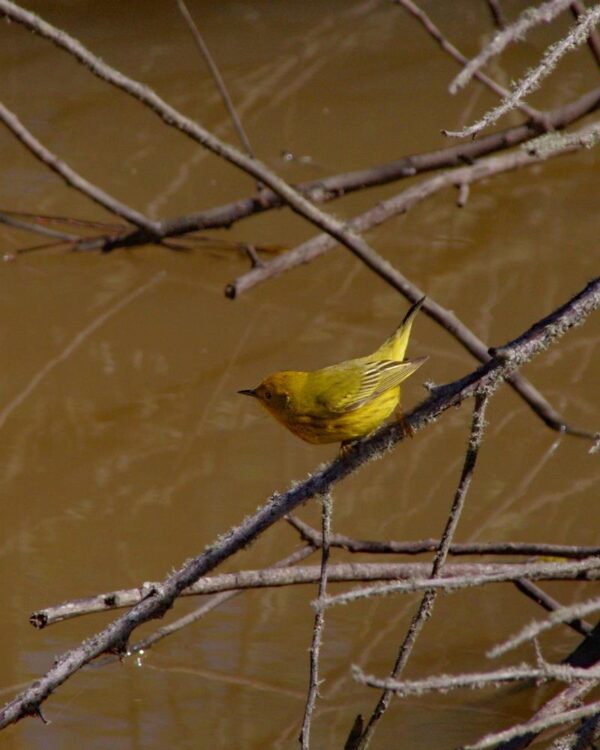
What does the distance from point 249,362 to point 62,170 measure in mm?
903

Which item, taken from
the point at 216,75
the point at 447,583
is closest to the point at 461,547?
the point at 447,583

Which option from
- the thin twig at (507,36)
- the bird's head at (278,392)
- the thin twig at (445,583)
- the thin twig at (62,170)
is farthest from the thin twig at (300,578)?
the thin twig at (62,170)

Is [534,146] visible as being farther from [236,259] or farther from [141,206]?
[141,206]

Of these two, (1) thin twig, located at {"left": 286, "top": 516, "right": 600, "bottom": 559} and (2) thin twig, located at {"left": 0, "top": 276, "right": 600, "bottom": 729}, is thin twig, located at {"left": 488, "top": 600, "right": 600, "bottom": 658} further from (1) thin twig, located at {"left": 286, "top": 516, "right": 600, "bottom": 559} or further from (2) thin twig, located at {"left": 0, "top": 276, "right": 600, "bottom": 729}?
(1) thin twig, located at {"left": 286, "top": 516, "right": 600, "bottom": 559}

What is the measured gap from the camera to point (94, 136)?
5082 millimetres

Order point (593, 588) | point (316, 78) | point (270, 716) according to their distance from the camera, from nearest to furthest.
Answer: point (270, 716), point (593, 588), point (316, 78)

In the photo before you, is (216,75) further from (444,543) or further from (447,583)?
(447,583)

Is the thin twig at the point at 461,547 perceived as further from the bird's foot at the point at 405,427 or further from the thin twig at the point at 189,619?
the bird's foot at the point at 405,427

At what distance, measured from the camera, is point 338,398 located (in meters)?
2.45

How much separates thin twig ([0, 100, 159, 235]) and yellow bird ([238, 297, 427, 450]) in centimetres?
94

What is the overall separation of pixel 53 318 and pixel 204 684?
1.81m

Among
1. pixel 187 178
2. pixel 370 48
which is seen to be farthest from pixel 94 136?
pixel 370 48

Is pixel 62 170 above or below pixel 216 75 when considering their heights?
below

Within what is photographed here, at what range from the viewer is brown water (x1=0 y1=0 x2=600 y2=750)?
2559 mm
